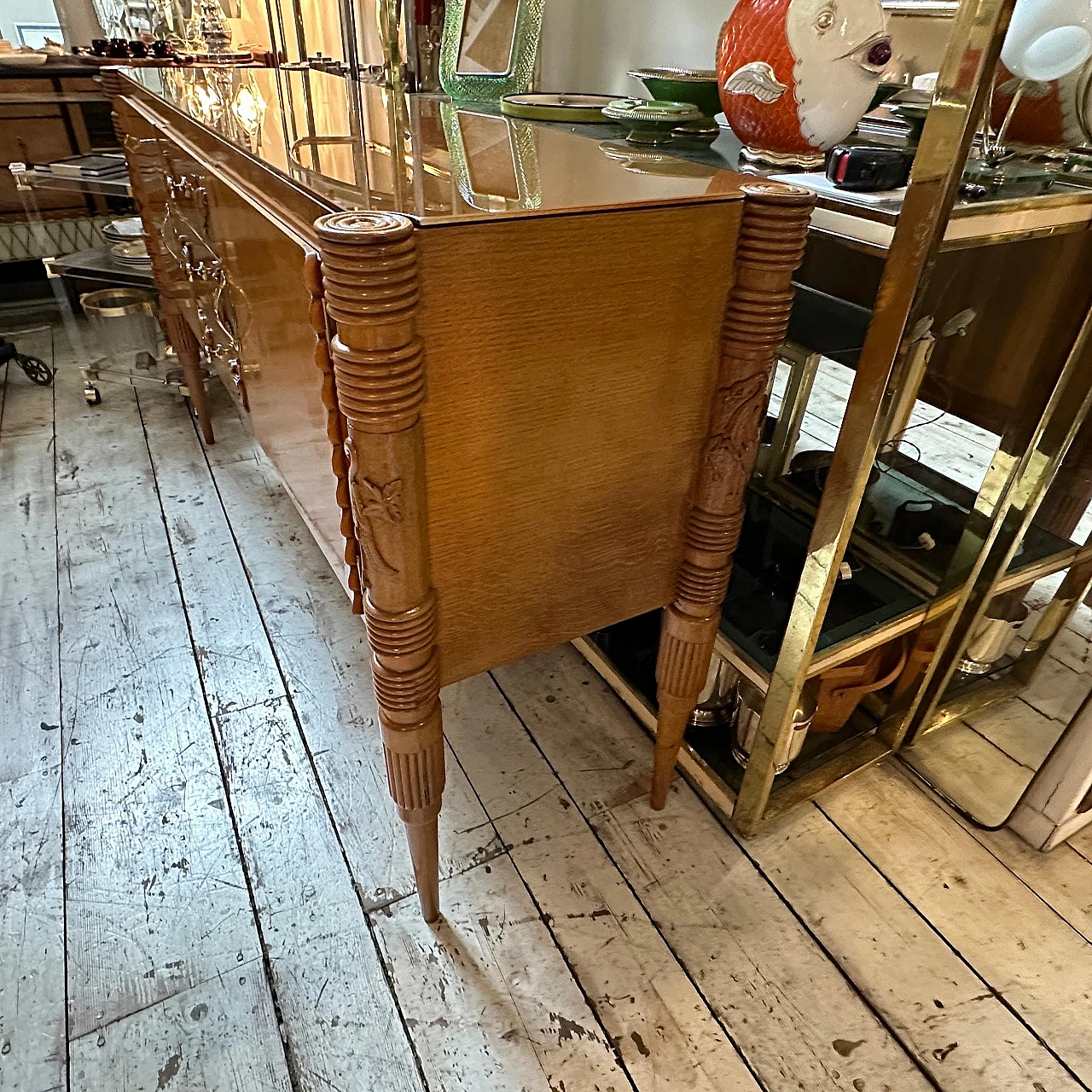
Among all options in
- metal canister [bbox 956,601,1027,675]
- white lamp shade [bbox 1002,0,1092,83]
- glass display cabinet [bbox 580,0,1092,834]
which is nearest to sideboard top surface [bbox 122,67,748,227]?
glass display cabinet [bbox 580,0,1092,834]

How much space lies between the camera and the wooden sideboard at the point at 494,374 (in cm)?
57

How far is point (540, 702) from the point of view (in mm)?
1300

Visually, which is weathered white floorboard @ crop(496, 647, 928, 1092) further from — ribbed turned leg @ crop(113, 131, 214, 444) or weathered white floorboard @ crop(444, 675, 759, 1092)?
ribbed turned leg @ crop(113, 131, 214, 444)

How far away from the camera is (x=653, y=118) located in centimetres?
95

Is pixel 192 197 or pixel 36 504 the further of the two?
pixel 36 504

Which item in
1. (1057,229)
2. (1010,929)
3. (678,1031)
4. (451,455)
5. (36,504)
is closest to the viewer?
(451,455)

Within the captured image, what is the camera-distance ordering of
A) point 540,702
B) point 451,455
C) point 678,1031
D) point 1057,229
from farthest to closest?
1. point 540,702
2. point 678,1031
3. point 1057,229
4. point 451,455

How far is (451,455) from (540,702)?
744 millimetres

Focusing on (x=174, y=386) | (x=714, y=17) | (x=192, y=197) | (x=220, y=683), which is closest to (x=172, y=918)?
(x=220, y=683)

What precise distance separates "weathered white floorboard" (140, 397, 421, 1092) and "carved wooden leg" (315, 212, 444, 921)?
25 cm

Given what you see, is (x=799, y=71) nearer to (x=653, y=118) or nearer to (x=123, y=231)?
(x=653, y=118)

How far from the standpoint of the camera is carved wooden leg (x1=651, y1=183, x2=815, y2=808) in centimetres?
68

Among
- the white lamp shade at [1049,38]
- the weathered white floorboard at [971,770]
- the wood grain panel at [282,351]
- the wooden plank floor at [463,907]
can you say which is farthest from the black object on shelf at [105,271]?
the weathered white floorboard at [971,770]

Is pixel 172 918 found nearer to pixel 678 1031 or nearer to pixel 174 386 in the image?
pixel 678 1031
